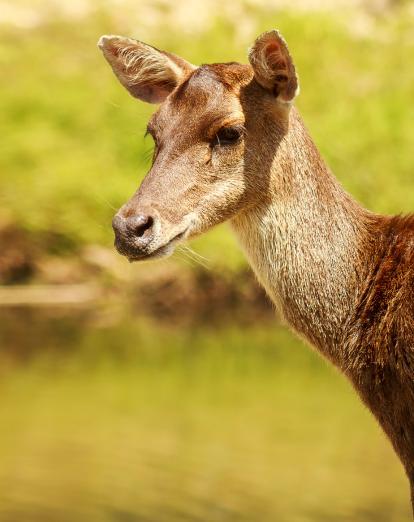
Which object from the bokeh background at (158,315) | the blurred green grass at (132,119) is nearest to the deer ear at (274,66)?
the bokeh background at (158,315)

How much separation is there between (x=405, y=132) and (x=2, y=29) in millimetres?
13153

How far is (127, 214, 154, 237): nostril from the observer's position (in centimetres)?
538

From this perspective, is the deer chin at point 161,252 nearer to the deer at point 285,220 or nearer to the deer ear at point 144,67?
the deer at point 285,220

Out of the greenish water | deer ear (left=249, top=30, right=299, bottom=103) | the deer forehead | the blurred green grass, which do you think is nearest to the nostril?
the deer forehead

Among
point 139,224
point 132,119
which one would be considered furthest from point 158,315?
point 139,224

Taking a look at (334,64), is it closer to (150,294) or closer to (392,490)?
(150,294)

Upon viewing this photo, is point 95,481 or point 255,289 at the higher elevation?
point 255,289

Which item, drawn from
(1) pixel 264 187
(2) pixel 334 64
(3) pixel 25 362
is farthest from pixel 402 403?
(2) pixel 334 64

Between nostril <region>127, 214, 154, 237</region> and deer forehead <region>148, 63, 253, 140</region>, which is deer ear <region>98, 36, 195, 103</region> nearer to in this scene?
deer forehead <region>148, 63, 253, 140</region>

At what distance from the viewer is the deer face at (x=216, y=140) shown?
18.2 ft

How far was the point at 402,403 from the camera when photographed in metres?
5.59

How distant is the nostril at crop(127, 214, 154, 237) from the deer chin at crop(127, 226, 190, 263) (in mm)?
90

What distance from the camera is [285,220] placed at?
19.0 feet

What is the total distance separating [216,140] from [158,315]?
557 inches
